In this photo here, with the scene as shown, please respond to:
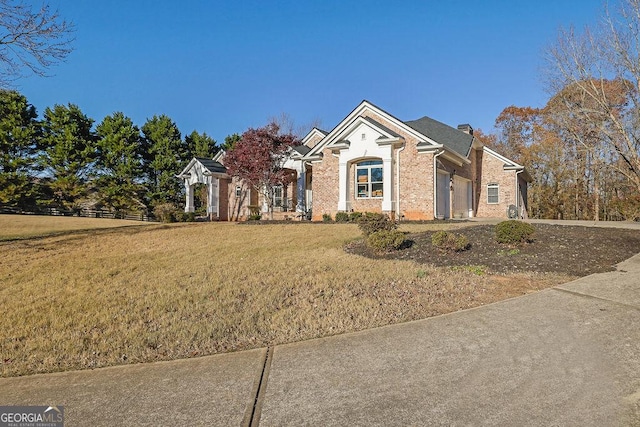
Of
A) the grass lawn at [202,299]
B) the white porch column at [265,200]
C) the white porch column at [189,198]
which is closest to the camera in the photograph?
the grass lawn at [202,299]

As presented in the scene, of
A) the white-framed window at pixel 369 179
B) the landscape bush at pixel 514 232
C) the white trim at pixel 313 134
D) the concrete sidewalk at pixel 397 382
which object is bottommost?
the concrete sidewalk at pixel 397 382

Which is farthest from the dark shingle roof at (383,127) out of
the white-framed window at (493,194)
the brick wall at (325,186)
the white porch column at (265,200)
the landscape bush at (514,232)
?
the landscape bush at (514,232)

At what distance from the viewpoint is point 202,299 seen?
5.62m

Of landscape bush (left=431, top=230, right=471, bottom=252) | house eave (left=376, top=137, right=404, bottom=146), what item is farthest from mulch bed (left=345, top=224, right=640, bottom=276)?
house eave (left=376, top=137, right=404, bottom=146)

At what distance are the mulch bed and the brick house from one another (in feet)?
24.6

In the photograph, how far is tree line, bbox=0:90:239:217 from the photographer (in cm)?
2884

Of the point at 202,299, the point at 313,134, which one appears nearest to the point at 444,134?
the point at 313,134

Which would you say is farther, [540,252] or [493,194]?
[493,194]

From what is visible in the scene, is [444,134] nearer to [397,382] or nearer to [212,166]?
[212,166]

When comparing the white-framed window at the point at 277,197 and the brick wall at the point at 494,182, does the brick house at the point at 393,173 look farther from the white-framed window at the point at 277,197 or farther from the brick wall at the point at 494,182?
the white-framed window at the point at 277,197

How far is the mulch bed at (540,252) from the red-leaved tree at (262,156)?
1097cm

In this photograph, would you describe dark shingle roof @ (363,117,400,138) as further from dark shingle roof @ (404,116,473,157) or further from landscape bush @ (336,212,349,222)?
landscape bush @ (336,212,349,222)

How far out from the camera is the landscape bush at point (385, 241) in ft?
29.0

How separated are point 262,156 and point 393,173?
7.15 meters
